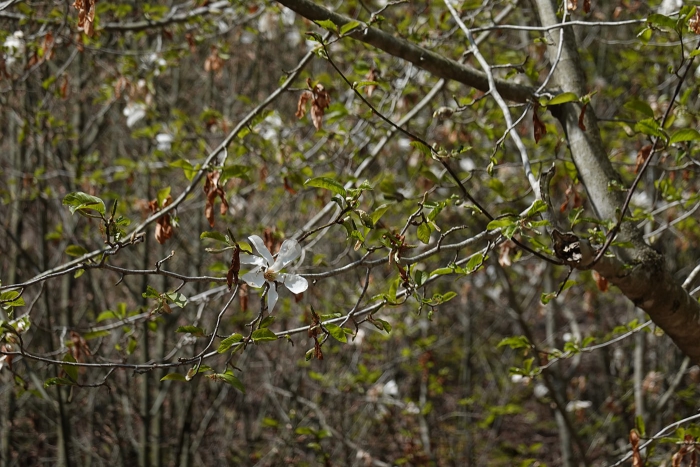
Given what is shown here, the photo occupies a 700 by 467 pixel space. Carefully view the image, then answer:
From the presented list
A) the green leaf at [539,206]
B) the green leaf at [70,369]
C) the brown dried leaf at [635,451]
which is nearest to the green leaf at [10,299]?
the green leaf at [70,369]

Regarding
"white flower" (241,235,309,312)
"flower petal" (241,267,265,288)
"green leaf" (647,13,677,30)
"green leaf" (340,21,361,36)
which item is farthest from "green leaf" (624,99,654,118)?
"flower petal" (241,267,265,288)

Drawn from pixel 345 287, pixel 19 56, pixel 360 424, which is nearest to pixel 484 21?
pixel 19 56

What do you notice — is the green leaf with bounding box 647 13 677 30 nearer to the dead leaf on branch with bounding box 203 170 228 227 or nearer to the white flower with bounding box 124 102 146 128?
the dead leaf on branch with bounding box 203 170 228 227

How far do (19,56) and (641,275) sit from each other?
2.80 meters

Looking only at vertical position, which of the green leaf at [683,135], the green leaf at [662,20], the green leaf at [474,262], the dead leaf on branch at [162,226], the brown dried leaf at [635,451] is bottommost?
the brown dried leaf at [635,451]

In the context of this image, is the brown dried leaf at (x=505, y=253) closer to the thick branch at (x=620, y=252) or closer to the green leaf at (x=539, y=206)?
the thick branch at (x=620, y=252)

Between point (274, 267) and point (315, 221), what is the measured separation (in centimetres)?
94

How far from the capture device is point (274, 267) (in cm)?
150

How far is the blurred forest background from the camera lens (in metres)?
2.02

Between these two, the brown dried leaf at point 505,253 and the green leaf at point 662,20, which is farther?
the brown dried leaf at point 505,253

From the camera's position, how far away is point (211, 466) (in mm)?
5332

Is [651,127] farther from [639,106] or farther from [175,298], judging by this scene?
[175,298]

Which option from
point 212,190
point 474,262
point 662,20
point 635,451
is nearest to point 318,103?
point 212,190

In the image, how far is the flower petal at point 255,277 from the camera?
4.71 ft
